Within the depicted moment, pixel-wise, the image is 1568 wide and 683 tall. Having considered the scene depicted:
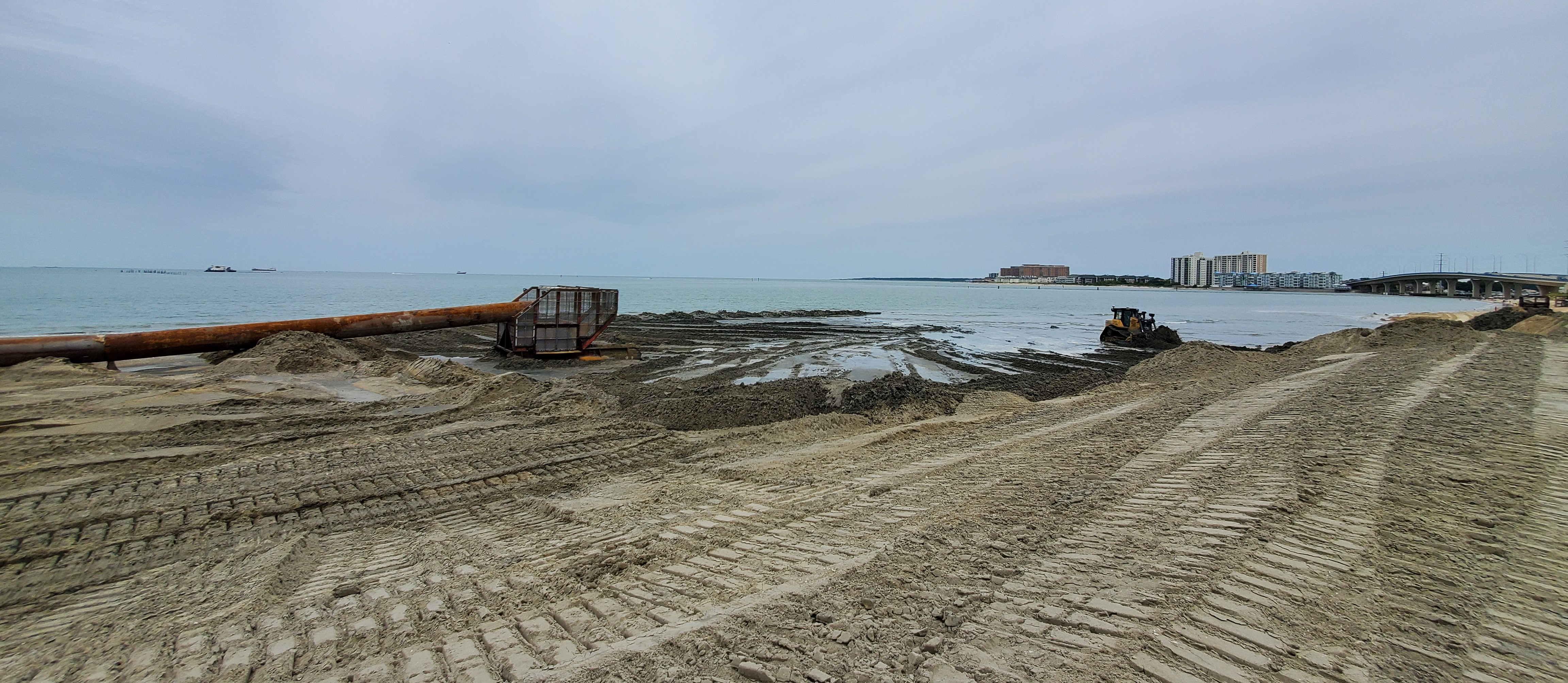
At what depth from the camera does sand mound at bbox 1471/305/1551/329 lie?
30.5 metres

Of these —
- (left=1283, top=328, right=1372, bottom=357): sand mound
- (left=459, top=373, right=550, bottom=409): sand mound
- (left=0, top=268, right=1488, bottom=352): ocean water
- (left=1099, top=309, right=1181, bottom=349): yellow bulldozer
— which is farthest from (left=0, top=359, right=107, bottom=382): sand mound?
(left=1099, top=309, right=1181, bottom=349): yellow bulldozer

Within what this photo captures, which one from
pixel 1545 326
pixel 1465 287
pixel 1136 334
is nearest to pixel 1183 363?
pixel 1136 334

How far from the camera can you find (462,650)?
10.3ft

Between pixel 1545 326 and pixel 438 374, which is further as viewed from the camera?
pixel 1545 326

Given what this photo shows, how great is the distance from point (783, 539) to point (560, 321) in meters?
14.6

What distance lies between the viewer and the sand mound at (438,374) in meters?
12.5

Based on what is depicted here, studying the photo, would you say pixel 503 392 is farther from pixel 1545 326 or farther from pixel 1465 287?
pixel 1465 287

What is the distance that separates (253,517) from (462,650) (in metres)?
3.70

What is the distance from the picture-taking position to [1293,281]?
7407 inches

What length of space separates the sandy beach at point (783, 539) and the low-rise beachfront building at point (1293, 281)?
219 meters

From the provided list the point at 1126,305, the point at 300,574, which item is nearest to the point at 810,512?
the point at 300,574

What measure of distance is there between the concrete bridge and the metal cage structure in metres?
81.1

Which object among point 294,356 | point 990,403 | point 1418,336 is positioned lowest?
point 990,403

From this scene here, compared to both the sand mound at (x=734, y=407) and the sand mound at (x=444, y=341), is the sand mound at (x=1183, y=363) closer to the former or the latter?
the sand mound at (x=734, y=407)
